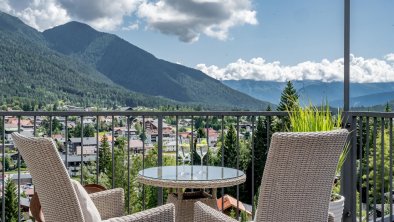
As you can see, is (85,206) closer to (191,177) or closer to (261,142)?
(191,177)

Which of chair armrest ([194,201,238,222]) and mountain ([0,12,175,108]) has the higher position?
mountain ([0,12,175,108])

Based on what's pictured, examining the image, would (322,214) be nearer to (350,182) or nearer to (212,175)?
(212,175)

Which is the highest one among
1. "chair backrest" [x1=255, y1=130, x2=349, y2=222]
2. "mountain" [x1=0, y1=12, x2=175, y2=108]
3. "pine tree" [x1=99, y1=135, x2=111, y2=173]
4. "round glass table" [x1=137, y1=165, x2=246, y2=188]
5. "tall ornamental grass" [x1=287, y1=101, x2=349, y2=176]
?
"mountain" [x1=0, y1=12, x2=175, y2=108]

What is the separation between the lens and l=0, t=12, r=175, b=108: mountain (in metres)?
26.7

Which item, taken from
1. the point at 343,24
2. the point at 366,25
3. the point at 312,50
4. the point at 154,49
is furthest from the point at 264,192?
the point at 366,25

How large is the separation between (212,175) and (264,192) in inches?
40.6

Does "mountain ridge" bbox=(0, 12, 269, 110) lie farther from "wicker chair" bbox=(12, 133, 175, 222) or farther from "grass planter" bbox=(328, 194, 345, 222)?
"wicker chair" bbox=(12, 133, 175, 222)

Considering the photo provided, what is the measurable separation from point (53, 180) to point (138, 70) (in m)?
48.6

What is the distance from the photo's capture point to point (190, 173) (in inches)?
136

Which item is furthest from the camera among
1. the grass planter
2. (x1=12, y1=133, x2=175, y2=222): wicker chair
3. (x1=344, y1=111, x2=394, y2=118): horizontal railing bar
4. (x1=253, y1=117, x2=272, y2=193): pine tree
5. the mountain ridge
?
the mountain ridge

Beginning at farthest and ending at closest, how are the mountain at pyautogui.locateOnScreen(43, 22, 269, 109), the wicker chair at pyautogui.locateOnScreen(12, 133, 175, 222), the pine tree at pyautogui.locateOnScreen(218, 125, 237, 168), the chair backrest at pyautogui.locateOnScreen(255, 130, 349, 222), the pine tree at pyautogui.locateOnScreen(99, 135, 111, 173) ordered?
the mountain at pyautogui.locateOnScreen(43, 22, 269, 109) < the pine tree at pyautogui.locateOnScreen(218, 125, 237, 168) < the pine tree at pyautogui.locateOnScreen(99, 135, 111, 173) < the chair backrest at pyautogui.locateOnScreen(255, 130, 349, 222) < the wicker chair at pyautogui.locateOnScreen(12, 133, 175, 222)

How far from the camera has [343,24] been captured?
4.54m

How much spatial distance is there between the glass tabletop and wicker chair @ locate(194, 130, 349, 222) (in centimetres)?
85

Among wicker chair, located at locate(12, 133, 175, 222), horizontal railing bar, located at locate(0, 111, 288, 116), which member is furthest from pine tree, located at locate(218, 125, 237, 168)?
wicker chair, located at locate(12, 133, 175, 222)
